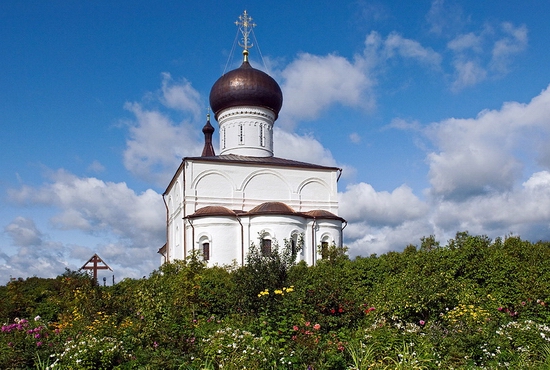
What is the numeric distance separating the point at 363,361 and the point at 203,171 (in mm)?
17570

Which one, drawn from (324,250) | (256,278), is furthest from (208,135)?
(256,278)

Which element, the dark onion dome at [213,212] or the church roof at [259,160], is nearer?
the dark onion dome at [213,212]

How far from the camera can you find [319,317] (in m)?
9.29

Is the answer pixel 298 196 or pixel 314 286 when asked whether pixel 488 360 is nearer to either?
pixel 314 286

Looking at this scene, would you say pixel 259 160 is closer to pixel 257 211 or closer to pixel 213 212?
pixel 257 211

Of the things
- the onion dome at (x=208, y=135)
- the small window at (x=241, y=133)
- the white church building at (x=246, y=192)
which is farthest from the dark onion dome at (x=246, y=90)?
the onion dome at (x=208, y=135)

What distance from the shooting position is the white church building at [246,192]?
21.8 m

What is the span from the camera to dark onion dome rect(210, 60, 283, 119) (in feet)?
85.5

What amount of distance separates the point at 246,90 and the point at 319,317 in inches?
724

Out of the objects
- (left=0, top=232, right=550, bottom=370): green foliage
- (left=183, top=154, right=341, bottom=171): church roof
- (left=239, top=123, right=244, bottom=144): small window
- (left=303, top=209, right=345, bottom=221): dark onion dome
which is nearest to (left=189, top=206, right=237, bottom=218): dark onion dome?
(left=183, top=154, right=341, bottom=171): church roof

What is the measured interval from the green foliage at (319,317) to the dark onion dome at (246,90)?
1354 cm

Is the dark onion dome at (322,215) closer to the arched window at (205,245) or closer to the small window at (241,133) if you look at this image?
the arched window at (205,245)

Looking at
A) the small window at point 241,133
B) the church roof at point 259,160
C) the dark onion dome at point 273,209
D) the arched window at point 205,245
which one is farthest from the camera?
the small window at point 241,133

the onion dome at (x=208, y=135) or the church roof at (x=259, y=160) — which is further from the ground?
the onion dome at (x=208, y=135)
